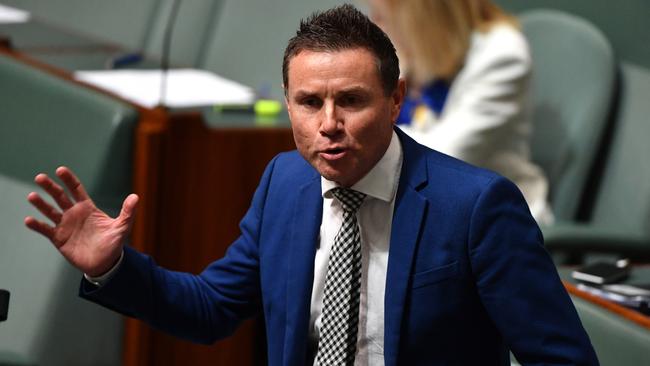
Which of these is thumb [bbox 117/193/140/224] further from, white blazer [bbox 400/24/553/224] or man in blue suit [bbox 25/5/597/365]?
white blazer [bbox 400/24/553/224]

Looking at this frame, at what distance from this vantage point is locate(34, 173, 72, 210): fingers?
1.39m

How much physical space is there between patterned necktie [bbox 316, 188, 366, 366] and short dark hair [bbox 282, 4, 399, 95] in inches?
6.9

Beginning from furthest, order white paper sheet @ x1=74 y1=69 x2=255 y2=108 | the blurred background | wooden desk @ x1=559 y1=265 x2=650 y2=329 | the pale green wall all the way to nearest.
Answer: the pale green wall < white paper sheet @ x1=74 y1=69 x2=255 y2=108 < the blurred background < wooden desk @ x1=559 y1=265 x2=650 y2=329

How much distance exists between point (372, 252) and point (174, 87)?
125 cm

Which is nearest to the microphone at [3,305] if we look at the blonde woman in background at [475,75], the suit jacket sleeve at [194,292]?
the suit jacket sleeve at [194,292]

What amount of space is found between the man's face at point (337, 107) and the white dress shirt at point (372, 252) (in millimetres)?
75

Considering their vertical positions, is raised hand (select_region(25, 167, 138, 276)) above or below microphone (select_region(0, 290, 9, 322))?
above

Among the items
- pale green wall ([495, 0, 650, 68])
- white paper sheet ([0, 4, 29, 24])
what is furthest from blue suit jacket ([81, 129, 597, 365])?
white paper sheet ([0, 4, 29, 24])

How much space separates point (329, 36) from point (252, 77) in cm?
245

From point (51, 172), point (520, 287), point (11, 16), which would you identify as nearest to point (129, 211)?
point (520, 287)

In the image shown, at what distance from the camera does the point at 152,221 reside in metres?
2.16

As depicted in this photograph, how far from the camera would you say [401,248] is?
141 cm

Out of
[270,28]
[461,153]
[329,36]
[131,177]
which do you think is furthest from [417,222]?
[270,28]

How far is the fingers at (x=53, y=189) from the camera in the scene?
1.39 m
